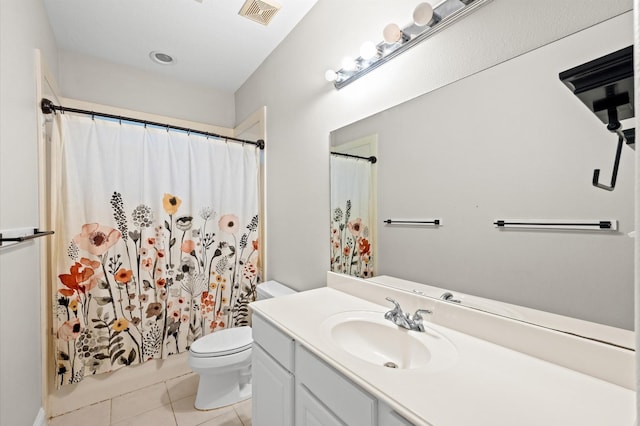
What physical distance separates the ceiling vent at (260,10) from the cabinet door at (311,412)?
6.97 feet

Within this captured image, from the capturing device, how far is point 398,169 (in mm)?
1233

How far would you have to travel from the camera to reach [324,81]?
1.66 meters

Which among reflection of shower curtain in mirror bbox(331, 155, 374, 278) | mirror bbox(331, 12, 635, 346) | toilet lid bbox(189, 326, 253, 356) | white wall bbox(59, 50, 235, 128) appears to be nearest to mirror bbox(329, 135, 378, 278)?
reflection of shower curtain in mirror bbox(331, 155, 374, 278)

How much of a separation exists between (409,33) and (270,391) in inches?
63.7

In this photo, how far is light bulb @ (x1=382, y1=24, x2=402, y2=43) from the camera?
1116mm

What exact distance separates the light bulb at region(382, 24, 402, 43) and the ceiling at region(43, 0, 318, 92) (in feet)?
2.99

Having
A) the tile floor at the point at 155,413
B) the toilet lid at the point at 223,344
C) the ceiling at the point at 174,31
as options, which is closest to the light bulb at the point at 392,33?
the ceiling at the point at 174,31

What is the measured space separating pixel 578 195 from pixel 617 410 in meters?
0.51

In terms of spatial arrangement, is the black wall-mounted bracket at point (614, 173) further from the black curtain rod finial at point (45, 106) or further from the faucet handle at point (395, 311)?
the black curtain rod finial at point (45, 106)

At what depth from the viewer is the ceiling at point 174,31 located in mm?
1759

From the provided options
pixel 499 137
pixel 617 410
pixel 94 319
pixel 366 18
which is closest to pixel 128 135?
pixel 94 319

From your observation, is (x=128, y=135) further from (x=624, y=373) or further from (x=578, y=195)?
(x=624, y=373)

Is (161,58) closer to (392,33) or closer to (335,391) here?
(392,33)

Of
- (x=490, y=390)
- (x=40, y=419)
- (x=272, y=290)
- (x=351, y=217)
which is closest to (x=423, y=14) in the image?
(x=351, y=217)
